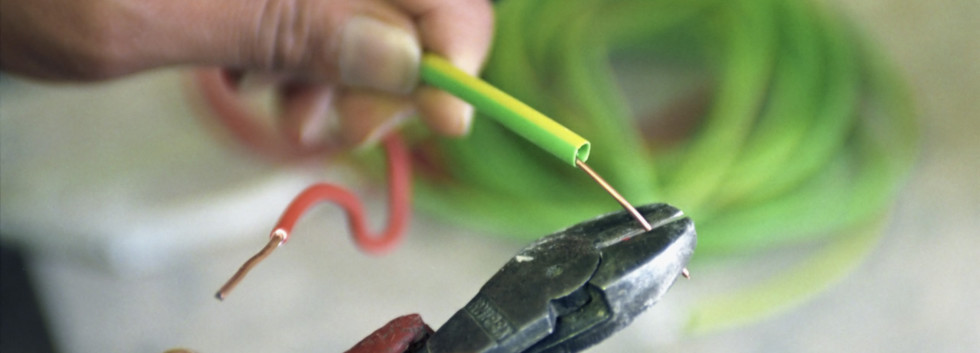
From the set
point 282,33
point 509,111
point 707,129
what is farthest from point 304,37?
point 707,129

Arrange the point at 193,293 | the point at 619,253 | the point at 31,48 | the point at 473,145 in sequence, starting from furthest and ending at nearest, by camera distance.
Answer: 1. the point at 473,145
2. the point at 193,293
3. the point at 31,48
4. the point at 619,253

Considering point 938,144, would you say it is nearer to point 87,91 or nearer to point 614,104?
point 614,104

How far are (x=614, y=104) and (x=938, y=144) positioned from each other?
10.3 inches

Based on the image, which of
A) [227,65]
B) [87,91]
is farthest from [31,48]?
[87,91]

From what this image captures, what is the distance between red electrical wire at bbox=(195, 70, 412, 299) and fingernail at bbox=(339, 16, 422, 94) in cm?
7

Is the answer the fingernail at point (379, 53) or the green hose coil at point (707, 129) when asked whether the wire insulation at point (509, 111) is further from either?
the green hose coil at point (707, 129)

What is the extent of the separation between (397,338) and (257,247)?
32cm

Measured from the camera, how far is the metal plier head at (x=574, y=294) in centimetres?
26

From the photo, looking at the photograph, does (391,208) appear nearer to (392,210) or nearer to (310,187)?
(392,210)

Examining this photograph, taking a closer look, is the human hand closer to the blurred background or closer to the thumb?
the thumb

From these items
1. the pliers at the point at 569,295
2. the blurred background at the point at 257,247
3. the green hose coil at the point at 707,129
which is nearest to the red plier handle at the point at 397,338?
the pliers at the point at 569,295

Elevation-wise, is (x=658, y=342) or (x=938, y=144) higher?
(x=938, y=144)

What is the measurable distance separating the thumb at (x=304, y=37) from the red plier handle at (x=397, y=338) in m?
0.20

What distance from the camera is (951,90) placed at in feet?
2.19
